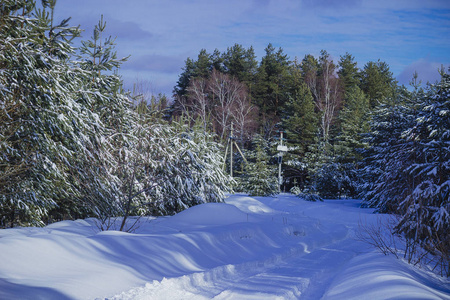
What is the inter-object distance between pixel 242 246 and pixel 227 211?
3.11 meters

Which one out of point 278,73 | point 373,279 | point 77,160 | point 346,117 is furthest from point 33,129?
point 278,73

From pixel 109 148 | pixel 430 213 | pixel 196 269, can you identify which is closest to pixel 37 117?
pixel 109 148

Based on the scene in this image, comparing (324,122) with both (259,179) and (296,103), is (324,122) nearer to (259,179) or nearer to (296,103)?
(296,103)

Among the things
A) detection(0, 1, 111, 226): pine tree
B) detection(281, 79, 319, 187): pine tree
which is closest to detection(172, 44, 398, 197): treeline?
detection(281, 79, 319, 187): pine tree

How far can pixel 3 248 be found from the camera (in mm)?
5453

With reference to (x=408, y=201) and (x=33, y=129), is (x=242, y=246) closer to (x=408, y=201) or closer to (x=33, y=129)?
(x=408, y=201)

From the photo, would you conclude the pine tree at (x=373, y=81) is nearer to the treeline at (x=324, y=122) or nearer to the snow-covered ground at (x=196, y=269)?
the treeline at (x=324, y=122)

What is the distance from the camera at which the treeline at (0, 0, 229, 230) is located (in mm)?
9273

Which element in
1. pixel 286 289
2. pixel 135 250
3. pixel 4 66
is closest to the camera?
pixel 286 289

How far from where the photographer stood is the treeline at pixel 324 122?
9305 millimetres

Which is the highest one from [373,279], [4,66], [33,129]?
[4,66]

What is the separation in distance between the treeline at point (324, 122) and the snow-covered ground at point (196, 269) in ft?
6.57

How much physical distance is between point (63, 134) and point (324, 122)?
28776 millimetres

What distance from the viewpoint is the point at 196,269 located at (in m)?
6.61
